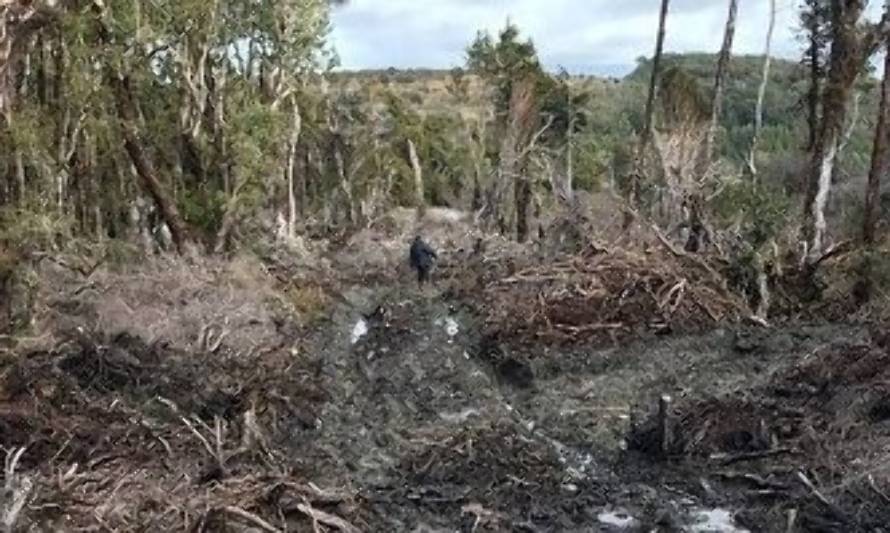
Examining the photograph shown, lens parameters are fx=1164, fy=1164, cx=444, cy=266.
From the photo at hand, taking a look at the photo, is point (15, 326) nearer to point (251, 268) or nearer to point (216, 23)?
point (251, 268)

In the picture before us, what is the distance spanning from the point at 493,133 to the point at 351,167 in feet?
20.3

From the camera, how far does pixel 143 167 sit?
63.6ft

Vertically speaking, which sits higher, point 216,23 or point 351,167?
point 216,23

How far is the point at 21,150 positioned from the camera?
16.3 meters

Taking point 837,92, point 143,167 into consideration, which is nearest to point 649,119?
point 837,92

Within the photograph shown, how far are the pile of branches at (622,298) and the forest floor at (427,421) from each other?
65 millimetres

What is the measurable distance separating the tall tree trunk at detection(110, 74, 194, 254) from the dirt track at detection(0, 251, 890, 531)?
5.42m

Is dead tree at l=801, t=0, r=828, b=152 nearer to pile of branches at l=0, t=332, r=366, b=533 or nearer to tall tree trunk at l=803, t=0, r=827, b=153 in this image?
tall tree trunk at l=803, t=0, r=827, b=153

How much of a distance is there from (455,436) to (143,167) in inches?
413

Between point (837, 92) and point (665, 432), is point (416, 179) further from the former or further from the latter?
point (665, 432)

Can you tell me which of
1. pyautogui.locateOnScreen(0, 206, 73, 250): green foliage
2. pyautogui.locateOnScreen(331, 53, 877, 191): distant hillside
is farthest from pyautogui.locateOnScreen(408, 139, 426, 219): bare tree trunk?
pyautogui.locateOnScreen(0, 206, 73, 250): green foliage

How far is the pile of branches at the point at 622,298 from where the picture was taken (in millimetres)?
15312

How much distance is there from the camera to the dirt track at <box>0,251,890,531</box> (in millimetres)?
8797

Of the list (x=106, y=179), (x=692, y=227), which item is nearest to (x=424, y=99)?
(x=106, y=179)
